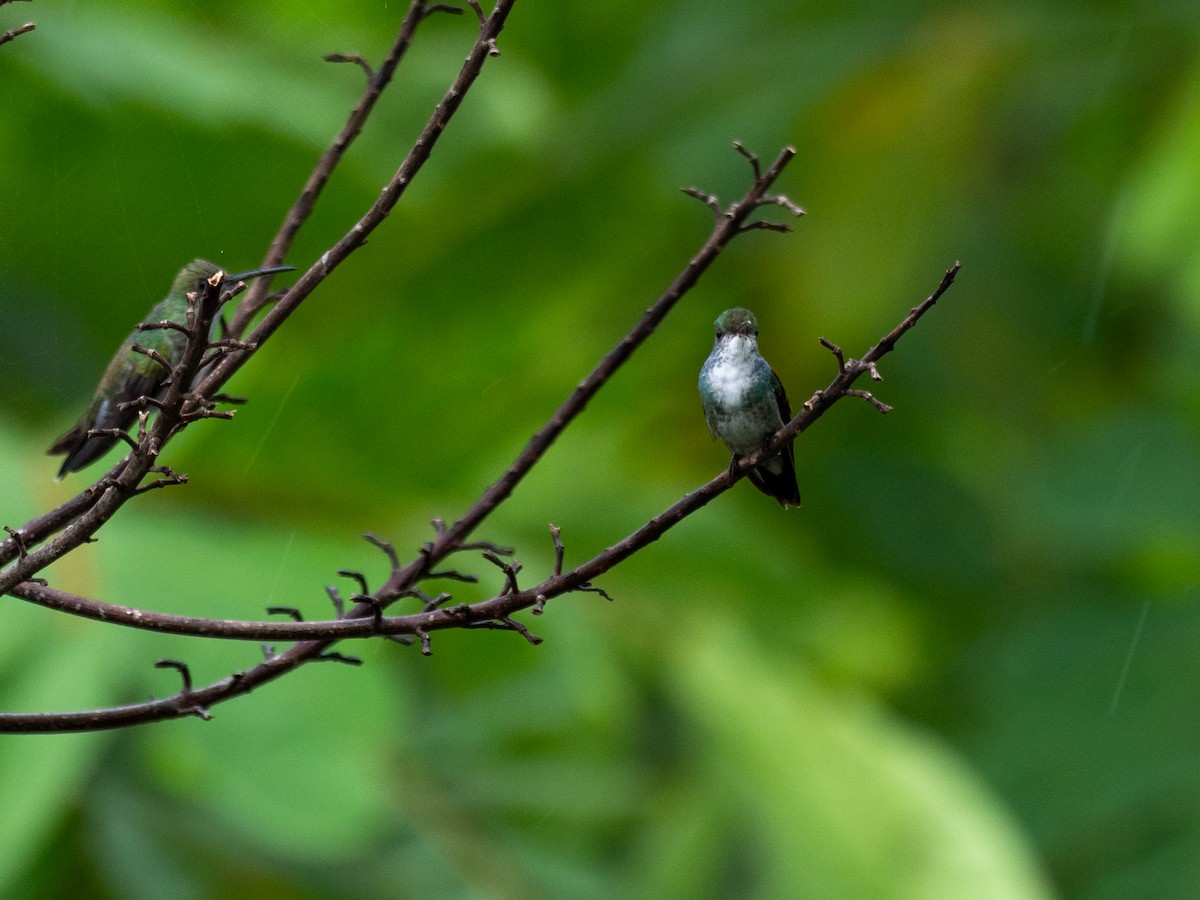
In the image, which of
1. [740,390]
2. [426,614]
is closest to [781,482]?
[740,390]

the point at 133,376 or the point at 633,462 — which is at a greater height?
the point at 633,462

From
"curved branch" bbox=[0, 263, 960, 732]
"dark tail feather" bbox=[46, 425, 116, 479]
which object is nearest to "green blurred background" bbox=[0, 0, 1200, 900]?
"dark tail feather" bbox=[46, 425, 116, 479]

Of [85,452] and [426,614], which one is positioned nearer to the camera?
[426,614]

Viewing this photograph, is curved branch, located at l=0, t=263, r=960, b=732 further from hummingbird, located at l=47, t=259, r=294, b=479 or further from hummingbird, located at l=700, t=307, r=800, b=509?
hummingbird, located at l=47, t=259, r=294, b=479

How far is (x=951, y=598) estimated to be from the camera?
239 inches

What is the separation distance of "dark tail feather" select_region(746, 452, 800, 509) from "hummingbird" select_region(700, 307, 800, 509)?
0.06 metres

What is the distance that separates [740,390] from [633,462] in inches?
170

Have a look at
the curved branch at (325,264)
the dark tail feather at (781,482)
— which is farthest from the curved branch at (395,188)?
the dark tail feather at (781,482)

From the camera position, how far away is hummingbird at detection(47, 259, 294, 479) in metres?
1.50

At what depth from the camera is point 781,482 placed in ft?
4.78

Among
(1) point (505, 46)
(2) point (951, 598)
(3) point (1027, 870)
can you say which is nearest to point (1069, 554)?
(2) point (951, 598)

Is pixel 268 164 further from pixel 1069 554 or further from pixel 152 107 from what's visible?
pixel 1069 554

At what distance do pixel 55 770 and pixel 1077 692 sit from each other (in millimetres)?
3723

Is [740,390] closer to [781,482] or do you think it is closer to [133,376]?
[781,482]
